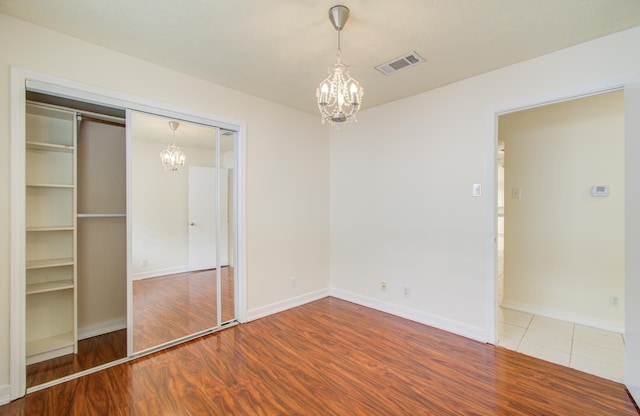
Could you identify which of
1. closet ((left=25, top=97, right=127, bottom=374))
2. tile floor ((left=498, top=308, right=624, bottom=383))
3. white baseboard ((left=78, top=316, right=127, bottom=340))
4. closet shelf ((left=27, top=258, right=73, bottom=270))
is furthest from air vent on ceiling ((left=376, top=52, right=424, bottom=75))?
white baseboard ((left=78, top=316, right=127, bottom=340))

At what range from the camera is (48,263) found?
7.92 ft

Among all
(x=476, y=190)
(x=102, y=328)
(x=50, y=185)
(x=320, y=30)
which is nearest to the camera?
(x=320, y=30)

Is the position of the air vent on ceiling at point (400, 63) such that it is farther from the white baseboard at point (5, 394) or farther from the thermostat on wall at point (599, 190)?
the white baseboard at point (5, 394)

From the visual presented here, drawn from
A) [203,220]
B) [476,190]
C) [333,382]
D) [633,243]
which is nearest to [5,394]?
[203,220]

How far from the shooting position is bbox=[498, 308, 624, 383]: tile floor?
2.34 m

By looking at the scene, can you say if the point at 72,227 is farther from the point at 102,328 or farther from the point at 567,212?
the point at 567,212

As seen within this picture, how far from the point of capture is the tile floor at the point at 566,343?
2340mm

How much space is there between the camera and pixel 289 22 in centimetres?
199

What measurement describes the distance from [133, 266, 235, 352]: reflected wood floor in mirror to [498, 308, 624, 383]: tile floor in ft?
9.73

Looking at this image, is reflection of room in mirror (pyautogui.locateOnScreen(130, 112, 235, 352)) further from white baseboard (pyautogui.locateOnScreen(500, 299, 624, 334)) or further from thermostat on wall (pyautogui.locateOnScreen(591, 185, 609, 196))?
thermostat on wall (pyautogui.locateOnScreen(591, 185, 609, 196))

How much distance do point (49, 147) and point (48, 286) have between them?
1.22 meters

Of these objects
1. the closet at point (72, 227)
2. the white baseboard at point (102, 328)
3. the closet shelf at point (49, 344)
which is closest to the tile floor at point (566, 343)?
the closet at point (72, 227)

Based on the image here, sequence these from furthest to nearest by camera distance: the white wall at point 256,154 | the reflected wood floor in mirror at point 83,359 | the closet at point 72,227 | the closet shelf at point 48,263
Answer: the closet at point 72,227 < the closet shelf at point 48,263 < the reflected wood floor in mirror at point 83,359 < the white wall at point 256,154

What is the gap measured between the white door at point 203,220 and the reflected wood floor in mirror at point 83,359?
961 millimetres
